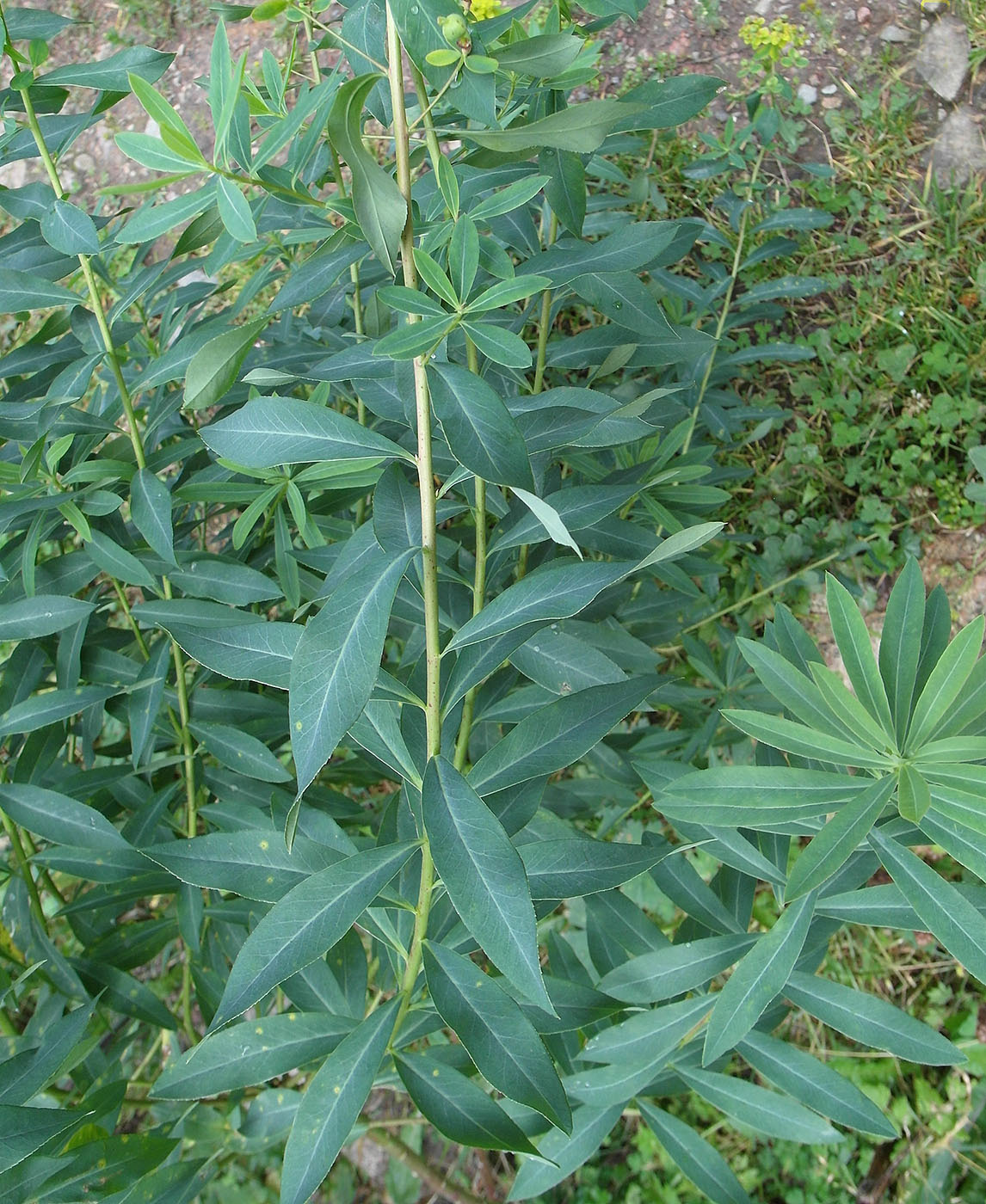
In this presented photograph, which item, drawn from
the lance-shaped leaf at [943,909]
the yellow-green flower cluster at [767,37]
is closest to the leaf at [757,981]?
the lance-shaped leaf at [943,909]

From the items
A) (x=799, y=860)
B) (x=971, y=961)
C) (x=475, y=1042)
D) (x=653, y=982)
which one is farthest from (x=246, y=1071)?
(x=971, y=961)

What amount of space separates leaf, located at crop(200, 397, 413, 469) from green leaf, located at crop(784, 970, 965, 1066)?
0.85 metres

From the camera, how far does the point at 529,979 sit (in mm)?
828

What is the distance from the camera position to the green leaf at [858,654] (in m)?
0.96

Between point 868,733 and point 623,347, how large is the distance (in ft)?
2.37

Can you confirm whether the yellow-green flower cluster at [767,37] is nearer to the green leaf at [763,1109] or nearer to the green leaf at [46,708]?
the green leaf at [46,708]

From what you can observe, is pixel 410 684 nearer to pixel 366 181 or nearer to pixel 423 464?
pixel 423 464

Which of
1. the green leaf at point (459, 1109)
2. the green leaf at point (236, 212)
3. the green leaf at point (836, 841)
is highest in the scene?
the green leaf at point (236, 212)

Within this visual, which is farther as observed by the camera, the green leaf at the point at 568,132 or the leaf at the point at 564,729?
the leaf at the point at 564,729

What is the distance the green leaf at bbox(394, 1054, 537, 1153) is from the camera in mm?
1061

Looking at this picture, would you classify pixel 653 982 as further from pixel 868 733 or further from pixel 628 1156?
pixel 628 1156

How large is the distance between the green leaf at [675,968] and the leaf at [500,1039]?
0.26m

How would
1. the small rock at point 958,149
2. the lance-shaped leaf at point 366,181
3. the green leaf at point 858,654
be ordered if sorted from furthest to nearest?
1. the small rock at point 958,149
2. the green leaf at point 858,654
3. the lance-shaped leaf at point 366,181

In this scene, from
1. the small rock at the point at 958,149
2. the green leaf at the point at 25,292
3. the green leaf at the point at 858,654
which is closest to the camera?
the green leaf at the point at 858,654
